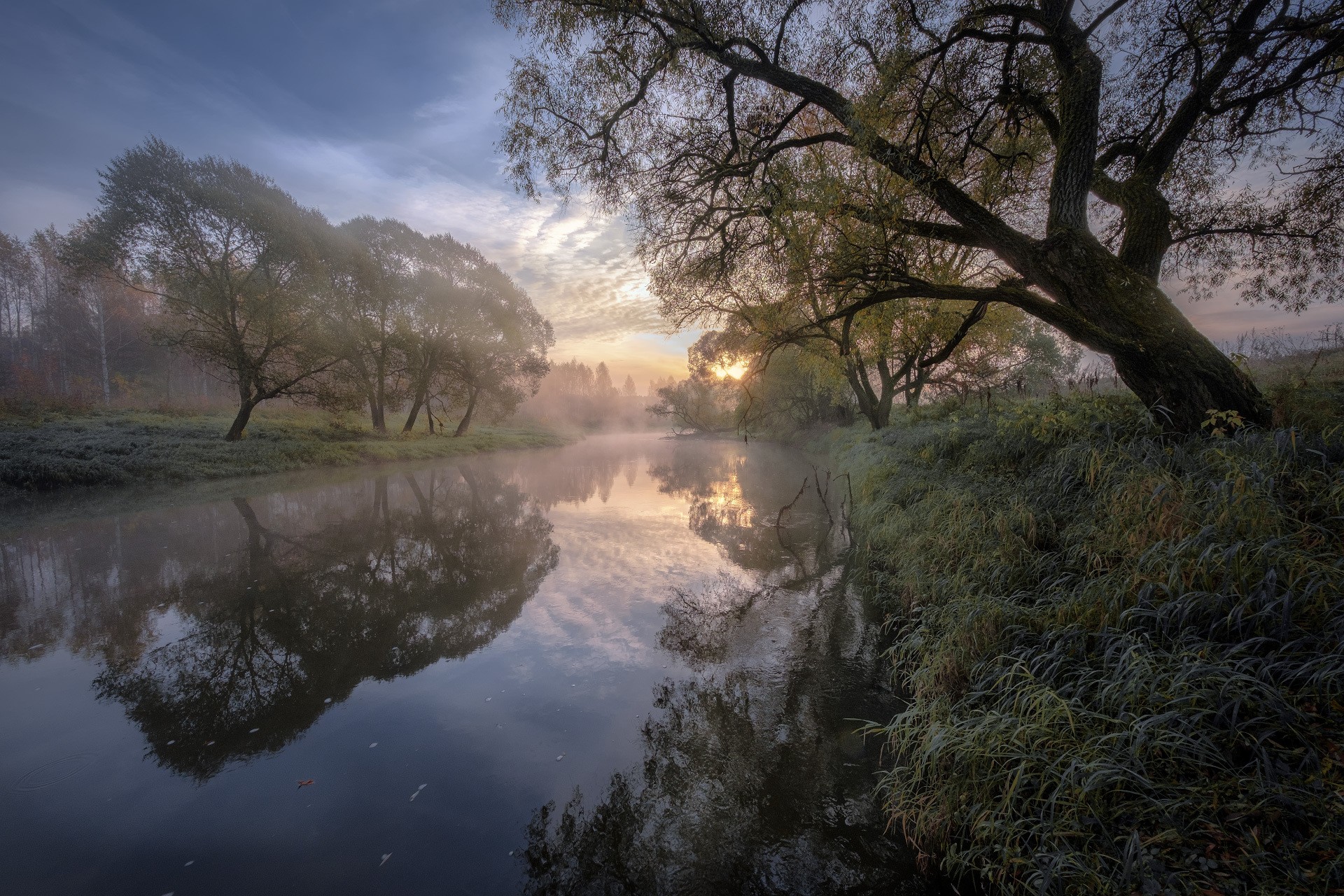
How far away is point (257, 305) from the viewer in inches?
700

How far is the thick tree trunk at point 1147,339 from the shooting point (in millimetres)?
4797

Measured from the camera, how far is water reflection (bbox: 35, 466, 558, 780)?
4.23 meters

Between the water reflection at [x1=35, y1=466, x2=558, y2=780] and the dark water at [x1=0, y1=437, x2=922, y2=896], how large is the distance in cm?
4

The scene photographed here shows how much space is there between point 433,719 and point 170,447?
59.2 feet

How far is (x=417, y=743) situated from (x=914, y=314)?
398 inches

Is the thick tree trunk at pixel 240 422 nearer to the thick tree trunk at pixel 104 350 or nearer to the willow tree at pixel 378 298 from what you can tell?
the willow tree at pixel 378 298

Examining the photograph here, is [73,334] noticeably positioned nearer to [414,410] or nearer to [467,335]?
[414,410]

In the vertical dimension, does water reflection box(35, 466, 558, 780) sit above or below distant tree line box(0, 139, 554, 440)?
below

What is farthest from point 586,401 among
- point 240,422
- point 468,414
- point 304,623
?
point 304,623

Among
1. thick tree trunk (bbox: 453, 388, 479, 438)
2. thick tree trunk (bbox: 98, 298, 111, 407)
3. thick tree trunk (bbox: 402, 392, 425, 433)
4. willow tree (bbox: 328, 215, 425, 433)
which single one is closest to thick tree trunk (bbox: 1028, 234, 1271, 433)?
willow tree (bbox: 328, 215, 425, 433)

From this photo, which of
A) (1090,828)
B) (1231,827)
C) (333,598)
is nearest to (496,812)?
(1090,828)

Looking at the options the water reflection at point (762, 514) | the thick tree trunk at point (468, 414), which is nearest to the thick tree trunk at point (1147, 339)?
the water reflection at point (762, 514)

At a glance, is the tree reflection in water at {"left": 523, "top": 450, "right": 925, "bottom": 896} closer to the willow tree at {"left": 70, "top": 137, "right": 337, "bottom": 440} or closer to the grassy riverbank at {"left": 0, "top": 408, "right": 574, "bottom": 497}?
the grassy riverbank at {"left": 0, "top": 408, "right": 574, "bottom": 497}

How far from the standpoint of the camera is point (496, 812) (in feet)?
10.8
